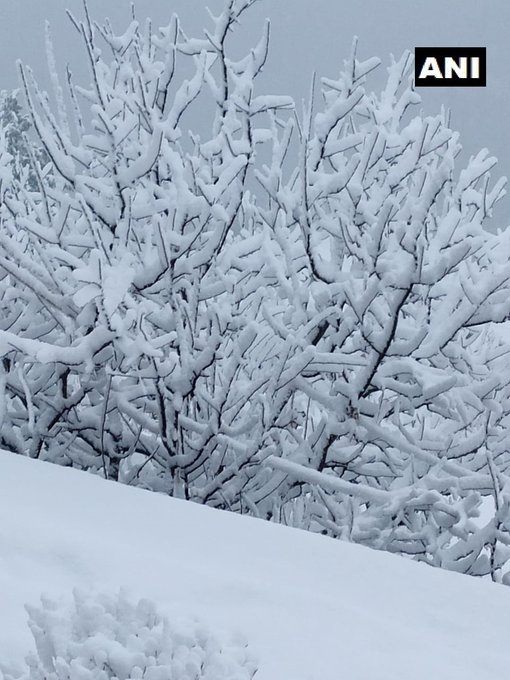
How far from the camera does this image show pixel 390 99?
438cm

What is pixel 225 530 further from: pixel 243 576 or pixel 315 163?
pixel 315 163

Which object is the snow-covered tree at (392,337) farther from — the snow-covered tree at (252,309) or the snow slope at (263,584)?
the snow slope at (263,584)

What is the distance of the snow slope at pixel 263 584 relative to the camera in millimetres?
1846

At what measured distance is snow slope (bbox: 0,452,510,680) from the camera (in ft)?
6.06

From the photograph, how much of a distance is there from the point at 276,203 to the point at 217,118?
415mm

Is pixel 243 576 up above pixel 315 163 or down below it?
below

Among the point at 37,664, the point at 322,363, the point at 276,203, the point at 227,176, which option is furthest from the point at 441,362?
the point at 37,664

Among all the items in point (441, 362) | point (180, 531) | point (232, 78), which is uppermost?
point (232, 78)

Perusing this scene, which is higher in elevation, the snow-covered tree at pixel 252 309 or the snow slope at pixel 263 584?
the snow-covered tree at pixel 252 309

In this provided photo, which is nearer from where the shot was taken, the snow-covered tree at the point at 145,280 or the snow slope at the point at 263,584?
the snow slope at the point at 263,584

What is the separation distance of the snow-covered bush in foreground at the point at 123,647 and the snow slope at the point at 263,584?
0.35m

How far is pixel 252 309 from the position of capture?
4137 millimetres

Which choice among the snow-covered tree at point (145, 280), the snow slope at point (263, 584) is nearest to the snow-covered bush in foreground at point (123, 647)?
the snow slope at point (263, 584)

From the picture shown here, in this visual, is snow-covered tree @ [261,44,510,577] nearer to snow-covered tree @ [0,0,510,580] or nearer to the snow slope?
snow-covered tree @ [0,0,510,580]
